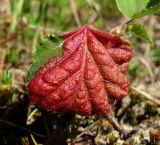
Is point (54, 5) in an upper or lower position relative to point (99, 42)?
upper

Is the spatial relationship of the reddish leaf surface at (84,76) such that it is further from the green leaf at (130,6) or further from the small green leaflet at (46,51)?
the green leaf at (130,6)

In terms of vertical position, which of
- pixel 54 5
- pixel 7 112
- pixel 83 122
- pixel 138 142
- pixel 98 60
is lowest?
pixel 138 142

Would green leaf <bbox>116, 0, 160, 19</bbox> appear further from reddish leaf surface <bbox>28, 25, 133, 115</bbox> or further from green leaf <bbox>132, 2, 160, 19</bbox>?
reddish leaf surface <bbox>28, 25, 133, 115</bbox>

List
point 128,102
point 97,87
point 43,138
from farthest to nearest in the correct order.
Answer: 1. point 128,102
2. point 43,138
3. point 97,87

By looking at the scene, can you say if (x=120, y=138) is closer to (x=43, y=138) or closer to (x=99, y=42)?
(x=43, y=138)

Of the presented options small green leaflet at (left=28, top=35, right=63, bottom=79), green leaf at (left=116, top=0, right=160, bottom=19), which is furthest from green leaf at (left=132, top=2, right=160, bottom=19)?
small green leaflet at (left=28, top=35, right=63, bottom=79)

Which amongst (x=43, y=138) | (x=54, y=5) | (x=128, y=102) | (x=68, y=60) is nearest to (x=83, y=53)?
(x=68, y=60)
